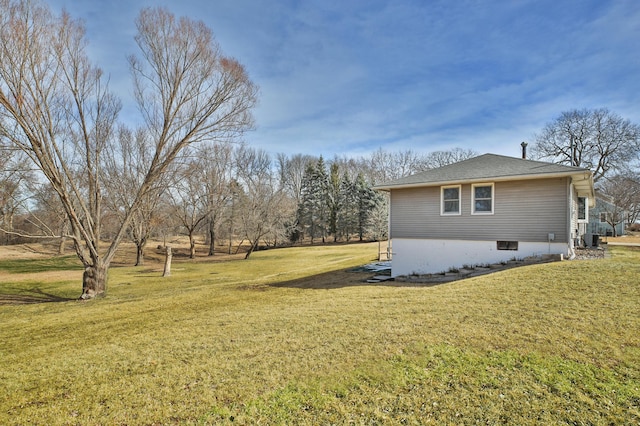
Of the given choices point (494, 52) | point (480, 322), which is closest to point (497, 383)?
point (480, 322)

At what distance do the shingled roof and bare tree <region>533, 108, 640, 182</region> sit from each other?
84.3ft

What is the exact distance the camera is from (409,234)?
1319cm

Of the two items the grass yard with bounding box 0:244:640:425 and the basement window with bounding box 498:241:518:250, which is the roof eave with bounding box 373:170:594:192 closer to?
the basement window with bounding box 498:241:518:250

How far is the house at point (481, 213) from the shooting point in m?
10.4

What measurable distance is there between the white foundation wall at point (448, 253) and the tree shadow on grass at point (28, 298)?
478 inches

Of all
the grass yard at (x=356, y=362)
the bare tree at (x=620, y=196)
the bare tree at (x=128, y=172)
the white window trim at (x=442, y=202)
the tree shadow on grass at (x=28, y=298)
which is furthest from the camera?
the bare tree at (x=620, y=196)

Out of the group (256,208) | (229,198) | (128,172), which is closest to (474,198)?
(256,208)

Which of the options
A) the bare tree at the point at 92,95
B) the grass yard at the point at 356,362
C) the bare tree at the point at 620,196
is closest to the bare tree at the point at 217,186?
the bare tree at the point at 92,95

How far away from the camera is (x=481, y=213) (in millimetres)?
11656

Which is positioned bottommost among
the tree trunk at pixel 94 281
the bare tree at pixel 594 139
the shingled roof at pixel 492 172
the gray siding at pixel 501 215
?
the tree trunk at pixel 94 281

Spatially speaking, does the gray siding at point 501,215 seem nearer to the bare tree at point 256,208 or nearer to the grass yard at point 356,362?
the grass yard at point 356,362

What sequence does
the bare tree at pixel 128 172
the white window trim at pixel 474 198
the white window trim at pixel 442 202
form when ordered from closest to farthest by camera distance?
the white window trim at pixel 474 198 < the white window trim at pixel 442 202 < the bare tree at pixel 128 172

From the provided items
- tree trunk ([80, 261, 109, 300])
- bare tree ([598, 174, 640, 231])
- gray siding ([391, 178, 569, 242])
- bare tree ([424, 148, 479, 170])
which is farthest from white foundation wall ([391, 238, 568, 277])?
bare tree ([424, 148, 479, 170])

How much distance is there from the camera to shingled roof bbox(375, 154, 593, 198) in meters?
10.3
